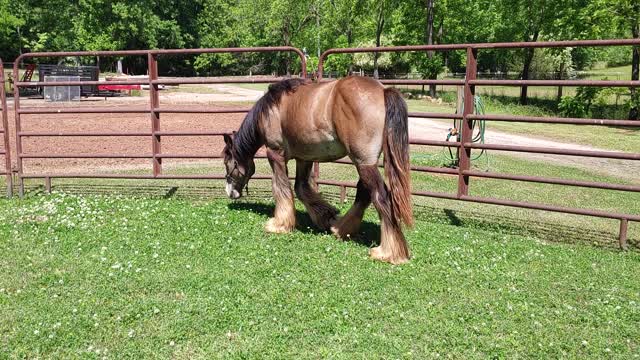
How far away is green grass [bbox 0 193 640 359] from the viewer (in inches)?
137

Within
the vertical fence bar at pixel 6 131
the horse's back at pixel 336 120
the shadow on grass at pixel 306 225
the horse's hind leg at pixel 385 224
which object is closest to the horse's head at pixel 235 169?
the shadow on grass at pixel 306 225

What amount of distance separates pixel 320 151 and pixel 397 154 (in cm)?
98

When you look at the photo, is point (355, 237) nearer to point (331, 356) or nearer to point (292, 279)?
point (292, 279)

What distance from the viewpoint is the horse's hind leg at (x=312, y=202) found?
5980 mm

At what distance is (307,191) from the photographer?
606 cm

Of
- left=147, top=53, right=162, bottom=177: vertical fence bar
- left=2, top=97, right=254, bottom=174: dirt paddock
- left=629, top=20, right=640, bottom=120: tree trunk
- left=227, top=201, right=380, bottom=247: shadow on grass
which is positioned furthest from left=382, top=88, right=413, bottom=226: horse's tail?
left=629, top=20, right=640, bottom=120: tree trunk

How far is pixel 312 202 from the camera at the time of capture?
5.99 m

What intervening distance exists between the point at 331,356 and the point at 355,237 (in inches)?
99.2

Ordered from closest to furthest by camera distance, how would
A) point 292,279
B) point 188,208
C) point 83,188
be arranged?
point 292,279
point 188,208
point 83,188

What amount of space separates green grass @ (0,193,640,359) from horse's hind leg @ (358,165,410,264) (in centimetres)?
15

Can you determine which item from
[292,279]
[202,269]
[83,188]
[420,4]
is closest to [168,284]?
[202,269]

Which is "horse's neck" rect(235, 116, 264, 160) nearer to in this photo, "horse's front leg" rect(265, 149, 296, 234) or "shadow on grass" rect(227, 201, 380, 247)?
"horse's front leg" rect(265, 149, 296, 234)

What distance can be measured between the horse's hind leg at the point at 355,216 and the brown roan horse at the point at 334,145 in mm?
11

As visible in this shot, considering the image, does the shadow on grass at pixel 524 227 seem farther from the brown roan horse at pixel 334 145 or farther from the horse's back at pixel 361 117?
the horse's back at pixel 361 117
